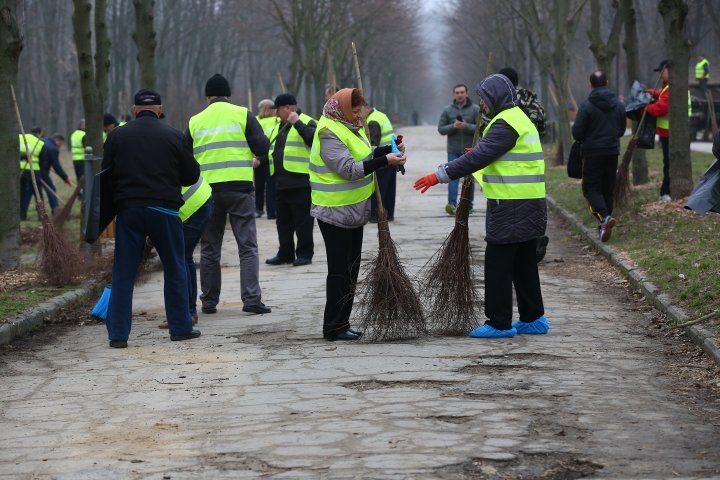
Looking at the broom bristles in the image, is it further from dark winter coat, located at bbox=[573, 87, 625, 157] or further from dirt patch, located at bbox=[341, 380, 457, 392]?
dark winter coat, located at bbox=[573, 87, 625, 157]

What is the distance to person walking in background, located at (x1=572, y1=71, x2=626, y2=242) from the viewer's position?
13.6 metres

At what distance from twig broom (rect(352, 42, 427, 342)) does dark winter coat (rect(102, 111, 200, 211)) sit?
1454 mm

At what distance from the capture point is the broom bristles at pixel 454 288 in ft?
28.6

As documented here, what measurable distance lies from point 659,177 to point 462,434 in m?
15.3

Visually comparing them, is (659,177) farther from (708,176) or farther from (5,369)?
(5,369)

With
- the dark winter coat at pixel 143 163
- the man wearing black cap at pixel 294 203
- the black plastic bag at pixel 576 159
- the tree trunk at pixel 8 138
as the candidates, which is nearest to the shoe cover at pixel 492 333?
the dark winter coat at pixel 143 163

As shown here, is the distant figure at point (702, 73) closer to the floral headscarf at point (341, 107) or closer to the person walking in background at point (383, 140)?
the person walking in background at point (383, 140)

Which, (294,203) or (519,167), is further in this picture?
(294,203)

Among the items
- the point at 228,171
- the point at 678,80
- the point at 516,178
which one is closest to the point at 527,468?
the point at 516,178

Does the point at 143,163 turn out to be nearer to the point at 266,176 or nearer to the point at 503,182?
the point at 503,182

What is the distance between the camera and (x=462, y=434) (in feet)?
19.1

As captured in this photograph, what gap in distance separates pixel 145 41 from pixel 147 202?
30.1ft

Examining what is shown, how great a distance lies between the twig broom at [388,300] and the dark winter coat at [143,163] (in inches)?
57.2

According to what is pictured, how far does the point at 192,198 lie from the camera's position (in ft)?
30.8
